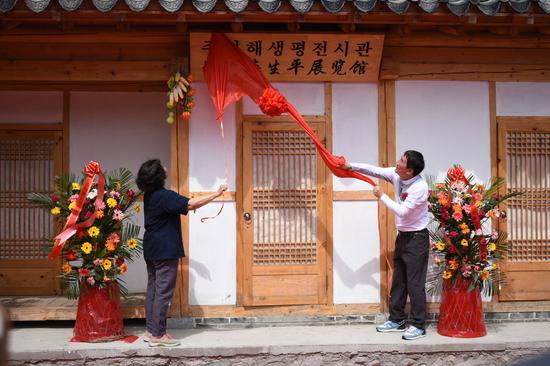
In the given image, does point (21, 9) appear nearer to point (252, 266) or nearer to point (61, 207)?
point (61, 207)

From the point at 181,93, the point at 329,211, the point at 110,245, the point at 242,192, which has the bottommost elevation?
the point at 110,245

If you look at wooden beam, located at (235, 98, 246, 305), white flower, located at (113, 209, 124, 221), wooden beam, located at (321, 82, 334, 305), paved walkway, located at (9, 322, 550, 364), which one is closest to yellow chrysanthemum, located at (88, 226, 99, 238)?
white flower, located at (113, 209, 124, 221)

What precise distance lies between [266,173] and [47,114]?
3.29 meters

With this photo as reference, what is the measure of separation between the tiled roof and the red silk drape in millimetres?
999

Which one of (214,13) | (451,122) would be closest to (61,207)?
(214,13)

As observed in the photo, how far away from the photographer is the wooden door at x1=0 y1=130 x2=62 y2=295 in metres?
9.20

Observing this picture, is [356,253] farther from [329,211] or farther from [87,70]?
[87,70]

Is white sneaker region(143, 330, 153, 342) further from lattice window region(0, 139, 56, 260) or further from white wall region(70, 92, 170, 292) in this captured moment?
lattice window region(0, 139, 56, 260)

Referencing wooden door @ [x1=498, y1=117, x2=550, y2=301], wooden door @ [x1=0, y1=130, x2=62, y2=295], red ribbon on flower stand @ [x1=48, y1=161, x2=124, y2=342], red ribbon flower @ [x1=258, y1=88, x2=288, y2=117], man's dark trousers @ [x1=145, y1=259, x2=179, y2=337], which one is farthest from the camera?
wooden door @ [x1=0, y1=130, x2=62, y2=295]

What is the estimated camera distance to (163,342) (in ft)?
23.8

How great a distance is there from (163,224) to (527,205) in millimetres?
4679

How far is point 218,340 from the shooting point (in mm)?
7543

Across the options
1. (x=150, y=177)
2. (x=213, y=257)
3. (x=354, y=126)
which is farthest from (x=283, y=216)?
(x=150, y=177)

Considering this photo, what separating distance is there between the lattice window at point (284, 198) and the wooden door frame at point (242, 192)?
154mm
